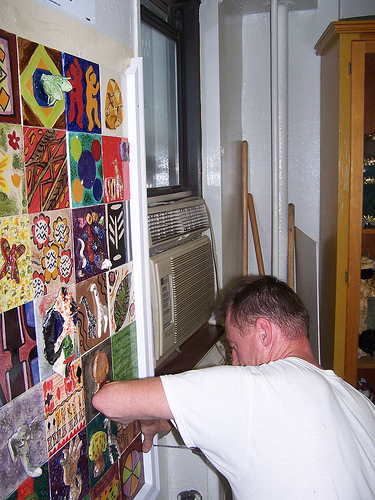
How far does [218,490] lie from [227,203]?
1.14 meters

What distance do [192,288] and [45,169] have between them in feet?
2.89

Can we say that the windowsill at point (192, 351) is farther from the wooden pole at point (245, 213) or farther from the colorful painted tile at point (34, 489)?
the colorful painted tile at point (34, 489)

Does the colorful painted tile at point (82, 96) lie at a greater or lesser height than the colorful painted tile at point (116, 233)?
greater

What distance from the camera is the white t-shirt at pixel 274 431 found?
2.88 feet

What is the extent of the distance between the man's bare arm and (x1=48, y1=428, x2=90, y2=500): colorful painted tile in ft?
0.26

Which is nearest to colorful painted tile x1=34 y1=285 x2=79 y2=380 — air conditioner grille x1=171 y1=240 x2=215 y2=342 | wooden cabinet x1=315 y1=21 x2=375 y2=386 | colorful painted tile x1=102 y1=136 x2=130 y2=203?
colorful painted tile x1=102 y1=136 x2=130 y2=203

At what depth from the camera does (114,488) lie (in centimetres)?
112

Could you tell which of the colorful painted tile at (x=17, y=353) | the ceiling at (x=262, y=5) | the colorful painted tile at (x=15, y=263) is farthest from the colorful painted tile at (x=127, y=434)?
the ceiling at (x=262, y=5)

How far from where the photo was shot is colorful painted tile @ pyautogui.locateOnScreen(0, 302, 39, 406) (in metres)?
0.72

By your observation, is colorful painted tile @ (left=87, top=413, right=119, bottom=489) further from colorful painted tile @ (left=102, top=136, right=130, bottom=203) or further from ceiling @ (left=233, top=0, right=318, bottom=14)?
ceiling @ (left=233, top=0, right=318, bottom=14)

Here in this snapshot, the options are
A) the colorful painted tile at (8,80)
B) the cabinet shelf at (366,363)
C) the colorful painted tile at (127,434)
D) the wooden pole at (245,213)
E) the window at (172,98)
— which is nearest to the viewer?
the colorful painted tile at (8,80)

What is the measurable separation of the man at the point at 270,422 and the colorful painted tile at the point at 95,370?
28 mm

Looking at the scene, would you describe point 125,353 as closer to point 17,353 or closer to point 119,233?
point 119,233

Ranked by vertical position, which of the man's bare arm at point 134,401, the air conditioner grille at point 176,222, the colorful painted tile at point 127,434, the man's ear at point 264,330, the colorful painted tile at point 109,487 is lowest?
the colorful painted tile at point 109,487
